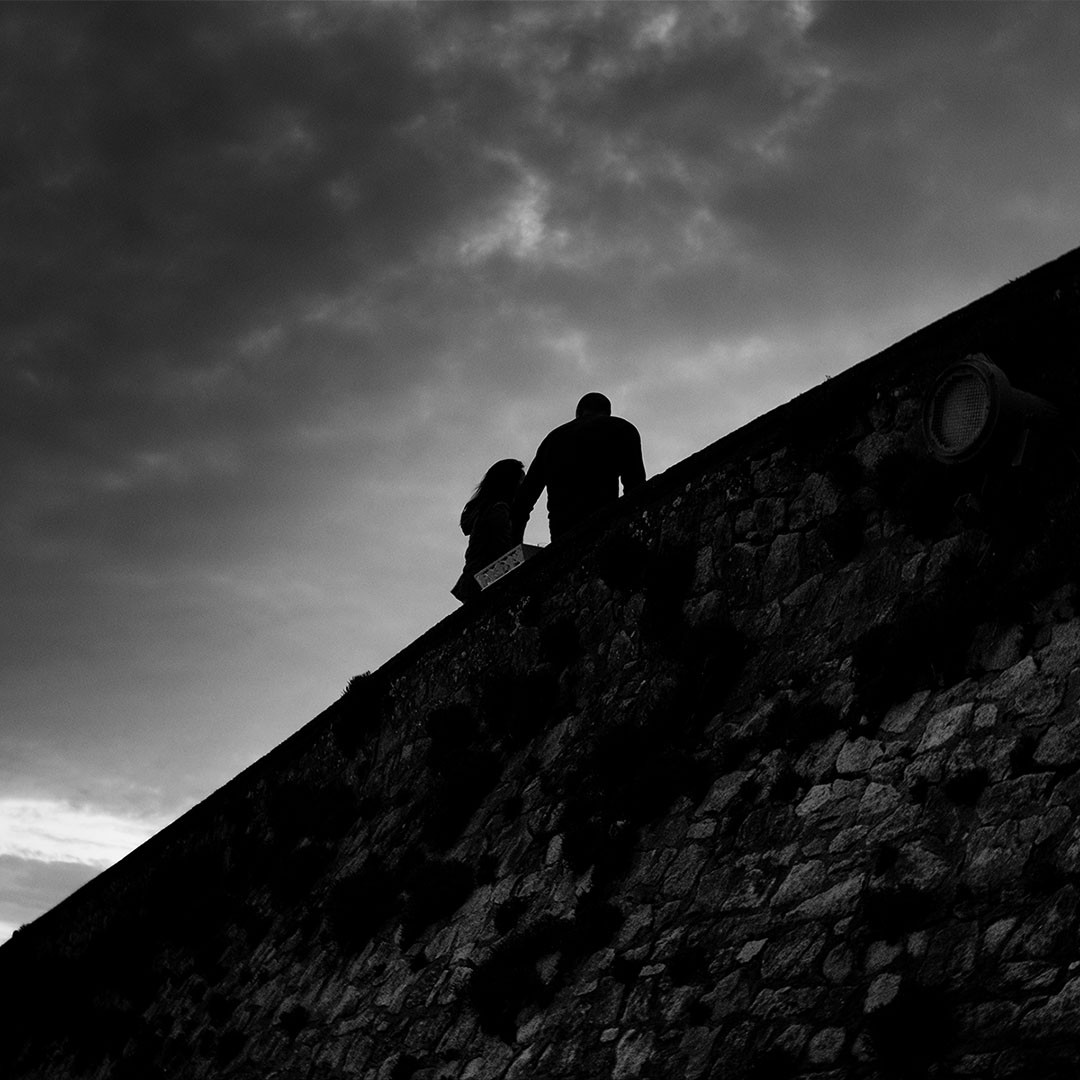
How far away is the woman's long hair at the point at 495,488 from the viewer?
13281mm

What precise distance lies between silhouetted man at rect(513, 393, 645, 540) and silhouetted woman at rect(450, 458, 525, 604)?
677mm

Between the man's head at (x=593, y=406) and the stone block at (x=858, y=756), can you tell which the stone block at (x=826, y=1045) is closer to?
the stone block at (x=858, y=756)

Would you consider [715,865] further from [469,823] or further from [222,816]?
[222,816]

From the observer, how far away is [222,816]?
528 inches

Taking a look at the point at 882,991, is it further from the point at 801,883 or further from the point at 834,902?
the point at 801,883

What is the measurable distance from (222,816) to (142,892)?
1589 mm

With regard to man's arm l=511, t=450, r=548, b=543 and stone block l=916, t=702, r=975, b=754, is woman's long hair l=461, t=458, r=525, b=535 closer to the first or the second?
man's arm l=511, t=450, r=548, b=543

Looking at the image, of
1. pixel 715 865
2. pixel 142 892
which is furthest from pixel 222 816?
pixel 715 865

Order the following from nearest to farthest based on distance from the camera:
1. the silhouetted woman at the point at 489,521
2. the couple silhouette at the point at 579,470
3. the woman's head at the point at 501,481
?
the couple silhouette at the point at 579,470 → the silhouetted woman at the point at 489,521 → the woman's head at the point at 501,481

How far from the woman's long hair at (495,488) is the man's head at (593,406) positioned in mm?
1476

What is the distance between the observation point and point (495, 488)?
523 inches

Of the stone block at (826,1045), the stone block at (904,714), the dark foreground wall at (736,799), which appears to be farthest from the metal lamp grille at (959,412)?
the stone block at (826,1045)

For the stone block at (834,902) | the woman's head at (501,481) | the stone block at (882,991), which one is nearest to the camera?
the stone block at (882,991)

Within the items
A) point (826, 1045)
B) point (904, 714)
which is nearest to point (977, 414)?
point (904, 714)
